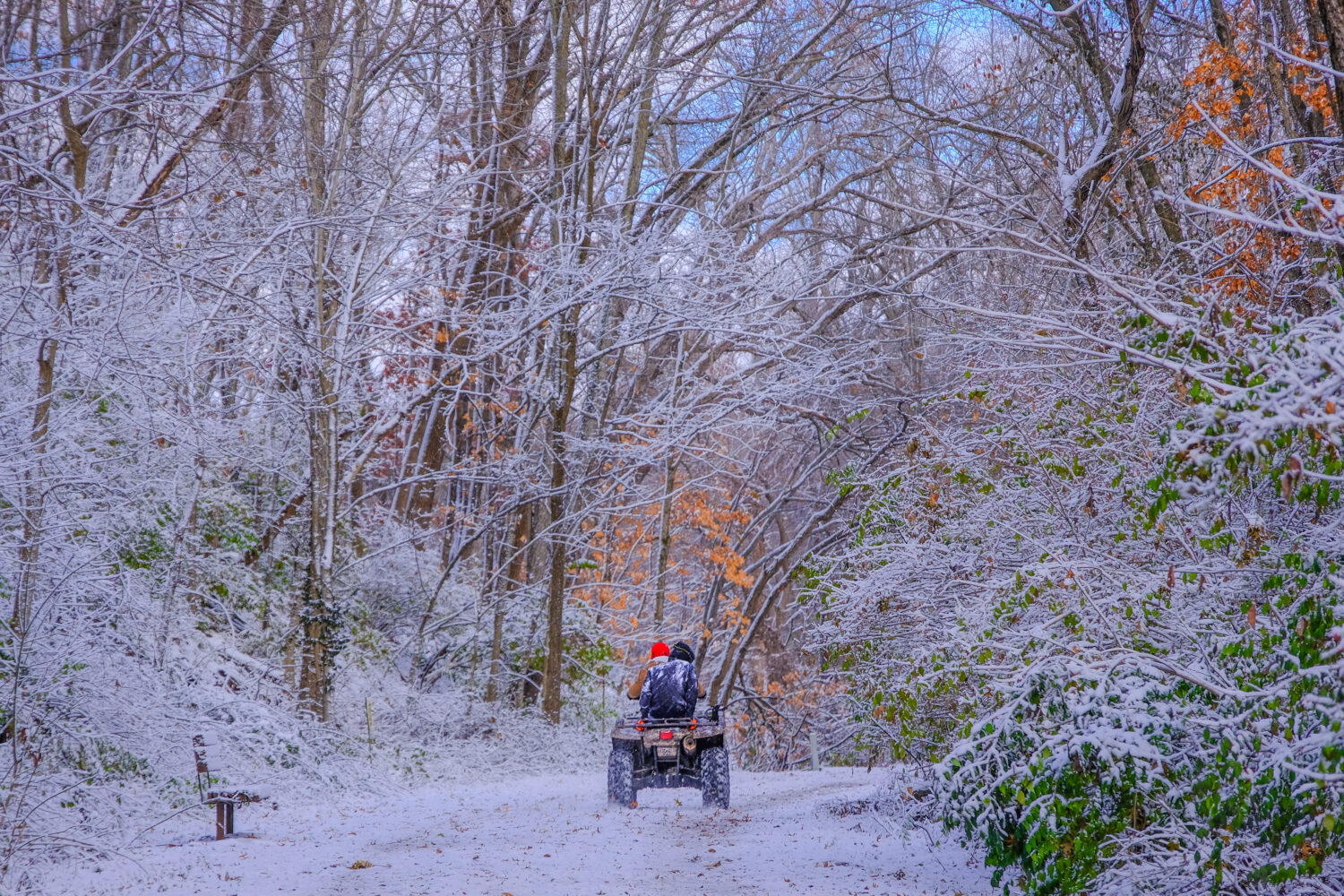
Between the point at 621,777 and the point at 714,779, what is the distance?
888mm

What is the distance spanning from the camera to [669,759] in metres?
10.2

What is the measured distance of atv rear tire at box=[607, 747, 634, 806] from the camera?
10250mm

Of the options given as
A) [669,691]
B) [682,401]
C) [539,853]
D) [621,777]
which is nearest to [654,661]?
[669,691]

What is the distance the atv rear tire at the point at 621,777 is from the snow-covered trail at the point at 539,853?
0.49 ft

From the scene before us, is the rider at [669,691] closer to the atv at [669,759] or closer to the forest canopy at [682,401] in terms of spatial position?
the atv at [669,759]

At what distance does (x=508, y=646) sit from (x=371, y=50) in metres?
9.27

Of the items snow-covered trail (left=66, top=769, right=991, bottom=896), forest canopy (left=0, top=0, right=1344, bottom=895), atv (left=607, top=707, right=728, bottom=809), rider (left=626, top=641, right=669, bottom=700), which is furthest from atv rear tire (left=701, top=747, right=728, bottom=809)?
forest canopy (left=0, top=0, right=1344, bottom=895)

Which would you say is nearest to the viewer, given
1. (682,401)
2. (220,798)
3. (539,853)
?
(539,853)

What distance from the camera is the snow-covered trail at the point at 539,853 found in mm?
6684

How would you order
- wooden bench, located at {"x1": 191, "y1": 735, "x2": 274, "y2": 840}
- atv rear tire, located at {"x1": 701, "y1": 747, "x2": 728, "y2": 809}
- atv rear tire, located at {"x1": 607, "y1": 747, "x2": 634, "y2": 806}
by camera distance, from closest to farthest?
1. wooden bench, located at {"x1": 191, "y1": 735, "x2": 274, "y2": 840}
2. atv rear tire, located at {"x1": 701, "y1": 747, "x2": 728, "y2": 809}
3. atv rear tire, located at {"x1": 607, "y1": 747, "x2": 634, "y2": 806}

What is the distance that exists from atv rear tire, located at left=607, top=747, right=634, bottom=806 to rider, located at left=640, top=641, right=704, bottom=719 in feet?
1.44

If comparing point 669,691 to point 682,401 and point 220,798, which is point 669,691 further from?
point 682,401

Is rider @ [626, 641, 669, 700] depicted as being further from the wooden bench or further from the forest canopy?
the wooden bench

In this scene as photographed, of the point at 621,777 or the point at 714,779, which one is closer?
the point at 714,779
